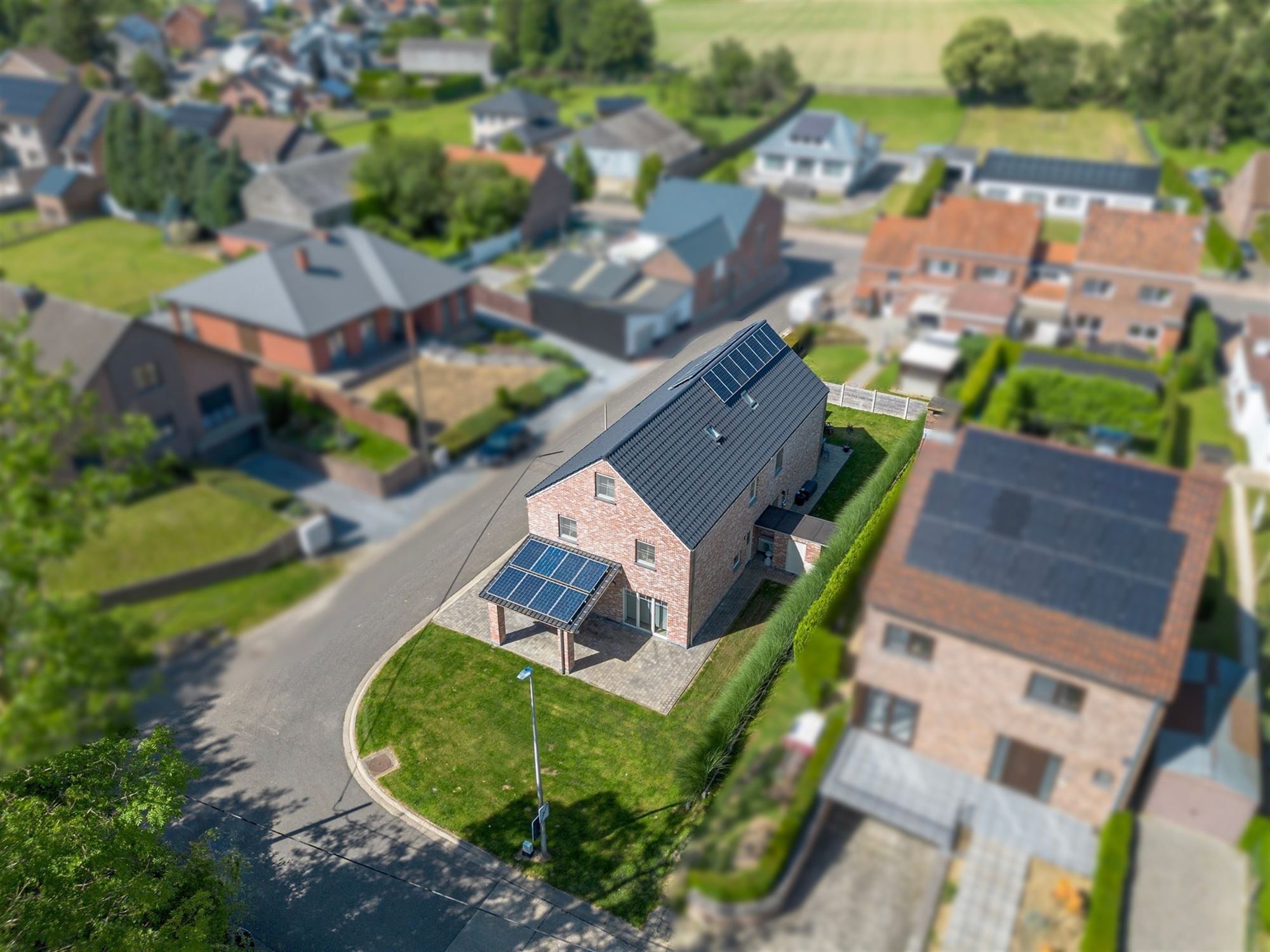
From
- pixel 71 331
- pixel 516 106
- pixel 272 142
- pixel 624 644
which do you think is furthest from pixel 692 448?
pixel 516 106

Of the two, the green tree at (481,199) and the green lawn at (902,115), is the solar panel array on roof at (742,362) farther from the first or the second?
the green lawn at (902,115)

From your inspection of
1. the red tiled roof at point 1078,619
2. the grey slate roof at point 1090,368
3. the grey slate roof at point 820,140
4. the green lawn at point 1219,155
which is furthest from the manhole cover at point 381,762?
the green lawn at point 1219,155

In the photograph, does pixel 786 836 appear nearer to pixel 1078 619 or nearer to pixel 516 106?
pixel 1078 619

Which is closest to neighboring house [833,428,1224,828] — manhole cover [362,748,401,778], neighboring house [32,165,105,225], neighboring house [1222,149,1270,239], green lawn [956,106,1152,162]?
manhole cover [362,748,401,778]

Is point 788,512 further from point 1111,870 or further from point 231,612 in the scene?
point 231,612

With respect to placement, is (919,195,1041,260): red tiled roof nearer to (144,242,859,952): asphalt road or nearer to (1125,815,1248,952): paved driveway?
(144,242,859,952): asphalt road

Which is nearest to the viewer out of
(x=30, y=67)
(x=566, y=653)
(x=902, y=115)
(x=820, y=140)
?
(x=566, y=653)
